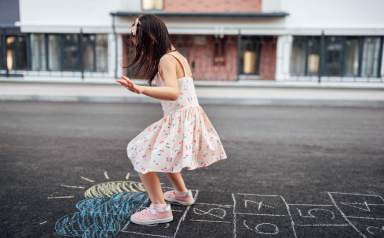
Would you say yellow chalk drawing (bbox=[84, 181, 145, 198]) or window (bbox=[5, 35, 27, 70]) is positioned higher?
window (bbox=[5, 35, 27, 70])

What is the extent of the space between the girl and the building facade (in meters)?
12.3

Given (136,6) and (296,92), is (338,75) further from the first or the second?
(136,6)

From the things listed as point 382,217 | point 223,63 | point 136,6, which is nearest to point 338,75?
point 223,63

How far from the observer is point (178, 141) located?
3.11 metres

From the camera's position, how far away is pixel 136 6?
677 inches

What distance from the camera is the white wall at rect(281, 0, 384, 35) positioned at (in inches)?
607

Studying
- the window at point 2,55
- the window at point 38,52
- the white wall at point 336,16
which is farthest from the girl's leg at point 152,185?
the window at point 38,52

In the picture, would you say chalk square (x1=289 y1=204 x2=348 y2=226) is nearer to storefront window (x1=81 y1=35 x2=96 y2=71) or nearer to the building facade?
the building facade

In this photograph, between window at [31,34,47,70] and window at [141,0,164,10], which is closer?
window at [31,34,47,70]

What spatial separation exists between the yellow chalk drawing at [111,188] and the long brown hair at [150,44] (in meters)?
1.31

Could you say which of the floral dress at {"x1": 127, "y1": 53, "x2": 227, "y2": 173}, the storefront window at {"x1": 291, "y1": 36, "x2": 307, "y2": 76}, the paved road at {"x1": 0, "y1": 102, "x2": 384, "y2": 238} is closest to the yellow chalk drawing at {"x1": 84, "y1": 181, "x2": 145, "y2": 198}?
the paved road at {"x1": 0, "y1": 102, "x2": 384, "y2": 238}

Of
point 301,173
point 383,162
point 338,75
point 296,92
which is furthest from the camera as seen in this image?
point 338,75

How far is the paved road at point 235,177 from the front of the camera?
10.4 feet

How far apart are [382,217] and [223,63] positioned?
1479cm
